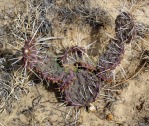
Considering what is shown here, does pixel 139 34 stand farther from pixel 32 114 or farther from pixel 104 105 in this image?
pixel 32 114

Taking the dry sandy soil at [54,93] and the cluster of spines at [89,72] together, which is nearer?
the cluster of spines at [89,72]

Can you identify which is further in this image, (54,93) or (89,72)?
(54,93)

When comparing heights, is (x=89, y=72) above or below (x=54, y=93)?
above

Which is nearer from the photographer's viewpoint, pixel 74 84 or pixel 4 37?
pixel 74 84

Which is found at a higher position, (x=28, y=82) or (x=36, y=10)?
(x=36, y=10)

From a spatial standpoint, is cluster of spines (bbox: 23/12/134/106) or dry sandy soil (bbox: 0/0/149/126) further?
dry sandy soil (bbox: 0/0/149/126)

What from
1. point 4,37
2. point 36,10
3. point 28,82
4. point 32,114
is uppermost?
point 36,10

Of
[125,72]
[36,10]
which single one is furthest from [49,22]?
[125,72]
